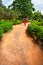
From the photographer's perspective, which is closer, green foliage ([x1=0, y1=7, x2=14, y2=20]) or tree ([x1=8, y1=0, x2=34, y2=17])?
green foliage ([x1=0, y1=7, x2=14, y2=20])

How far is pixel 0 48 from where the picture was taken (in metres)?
17.5

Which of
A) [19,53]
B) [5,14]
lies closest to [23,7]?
[5,14]

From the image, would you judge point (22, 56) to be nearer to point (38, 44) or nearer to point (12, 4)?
point (38, 44)

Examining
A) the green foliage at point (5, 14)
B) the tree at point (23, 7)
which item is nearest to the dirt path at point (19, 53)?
the green foliage at point (5, 14)

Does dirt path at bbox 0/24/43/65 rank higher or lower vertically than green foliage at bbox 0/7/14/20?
higher

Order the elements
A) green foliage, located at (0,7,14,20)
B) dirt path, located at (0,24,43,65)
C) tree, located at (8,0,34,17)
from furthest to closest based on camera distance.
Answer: tree, located at (8,0,34,17)
green foliage, located at (0,7,14,20)
dirt path, located at (0,24,43,65)

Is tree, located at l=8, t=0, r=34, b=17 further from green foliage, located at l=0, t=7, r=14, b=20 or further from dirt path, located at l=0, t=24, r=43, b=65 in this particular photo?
dirt path, located at l=0, t=24, r=43, b=65

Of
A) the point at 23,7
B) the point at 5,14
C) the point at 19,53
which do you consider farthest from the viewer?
the point at 23,7

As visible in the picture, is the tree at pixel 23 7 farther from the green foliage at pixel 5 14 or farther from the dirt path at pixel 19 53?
the dirt path at pixel 19 53

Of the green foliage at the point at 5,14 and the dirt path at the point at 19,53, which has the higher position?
the dirt path at the point at 19,53

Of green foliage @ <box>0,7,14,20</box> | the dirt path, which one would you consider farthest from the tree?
the dirt path

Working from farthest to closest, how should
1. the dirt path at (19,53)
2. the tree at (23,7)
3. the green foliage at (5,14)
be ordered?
the tree at (23,7) < the green foliage at (5,14) < the dirt path at (19,53)

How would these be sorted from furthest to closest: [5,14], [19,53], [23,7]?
[23,7]
[5,14]
[19,53]

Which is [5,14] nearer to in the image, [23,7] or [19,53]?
[23,7]
